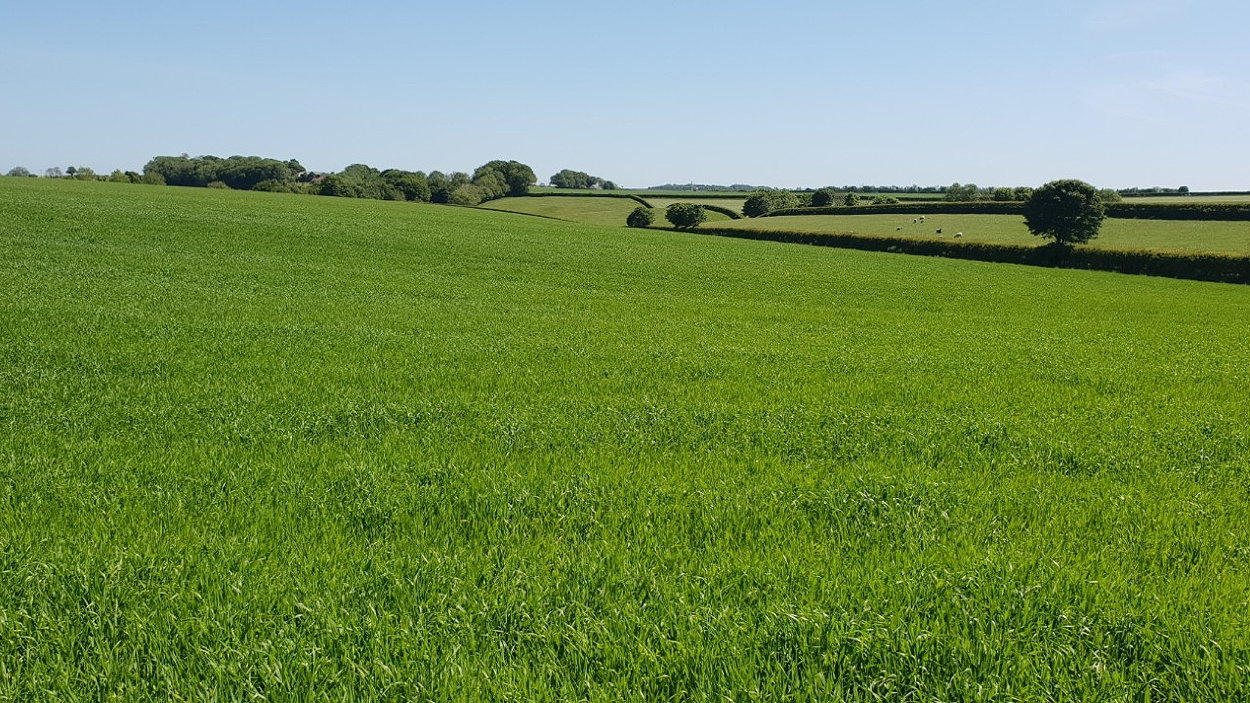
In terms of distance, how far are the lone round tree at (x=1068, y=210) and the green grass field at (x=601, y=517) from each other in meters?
61.0

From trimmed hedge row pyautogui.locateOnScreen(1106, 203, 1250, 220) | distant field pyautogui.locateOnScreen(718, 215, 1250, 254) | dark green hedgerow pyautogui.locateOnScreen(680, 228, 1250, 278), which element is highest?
trimmed hedge row pyautogui.locateOnScreen(1106, 203, 1250, 220)

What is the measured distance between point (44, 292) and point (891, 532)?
21.4 m

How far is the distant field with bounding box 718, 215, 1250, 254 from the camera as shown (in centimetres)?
6356

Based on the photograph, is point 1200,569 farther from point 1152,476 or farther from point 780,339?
point 780,339

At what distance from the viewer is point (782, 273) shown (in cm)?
3916

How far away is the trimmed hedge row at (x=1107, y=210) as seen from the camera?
258ft

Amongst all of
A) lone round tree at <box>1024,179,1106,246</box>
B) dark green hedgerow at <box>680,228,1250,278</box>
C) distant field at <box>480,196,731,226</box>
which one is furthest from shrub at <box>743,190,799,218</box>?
lone round tree at <box>1024,179,1106,246</box>

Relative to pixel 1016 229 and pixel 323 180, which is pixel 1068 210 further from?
pixel 323 180

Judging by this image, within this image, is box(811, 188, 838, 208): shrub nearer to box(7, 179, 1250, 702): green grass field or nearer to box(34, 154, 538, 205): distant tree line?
box(34, 154, 538, 205): distant tree line

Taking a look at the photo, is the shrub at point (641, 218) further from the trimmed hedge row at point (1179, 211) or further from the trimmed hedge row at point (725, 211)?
the trimmed hedge row at point (1179, 211)

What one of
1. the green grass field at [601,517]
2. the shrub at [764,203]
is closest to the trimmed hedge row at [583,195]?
the shrub at [764,203]

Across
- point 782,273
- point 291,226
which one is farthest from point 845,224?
point 291,226

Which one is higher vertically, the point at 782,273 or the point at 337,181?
the point at 337,181

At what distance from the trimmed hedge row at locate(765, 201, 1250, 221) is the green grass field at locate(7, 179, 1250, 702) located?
78198mm
